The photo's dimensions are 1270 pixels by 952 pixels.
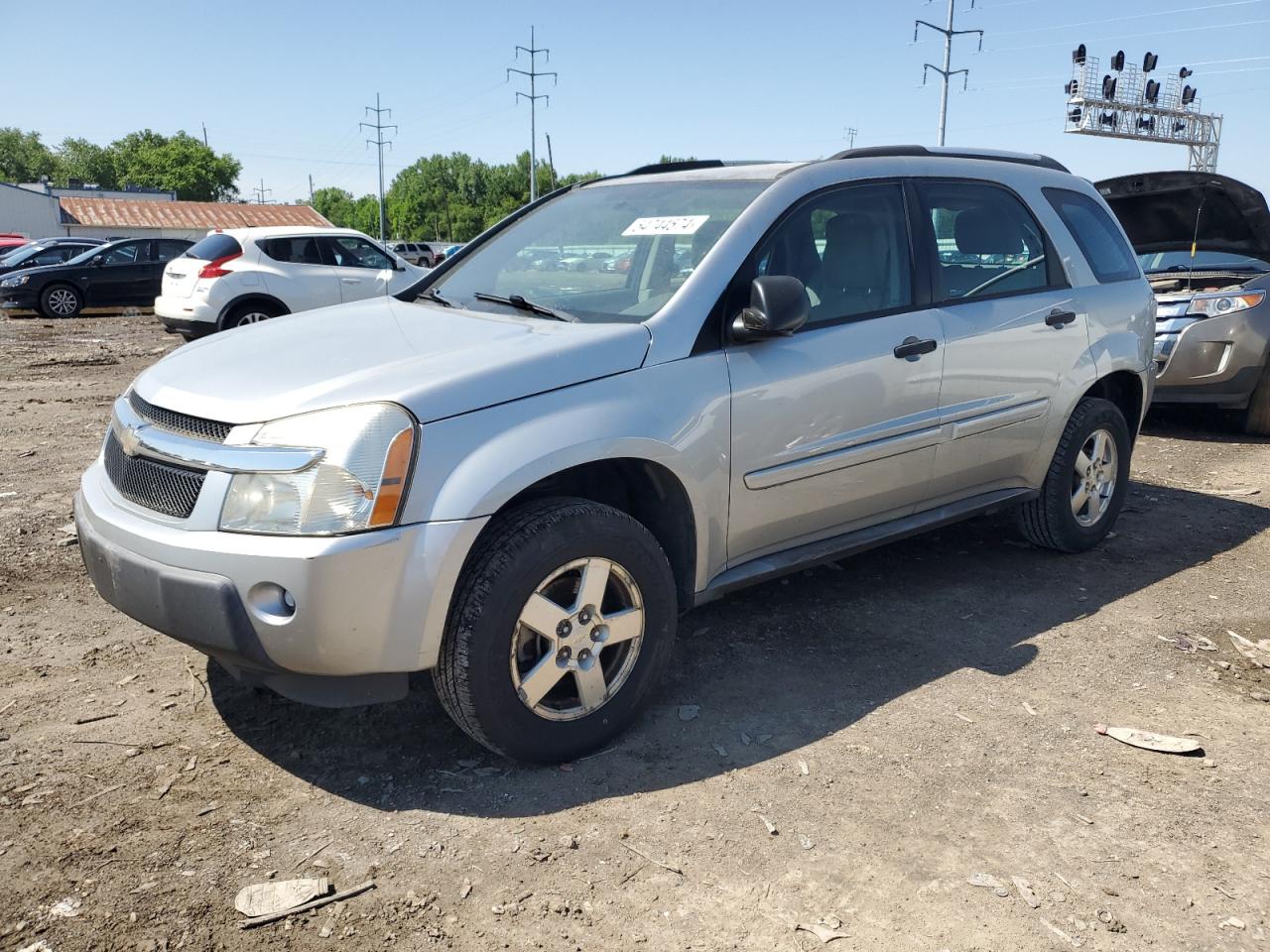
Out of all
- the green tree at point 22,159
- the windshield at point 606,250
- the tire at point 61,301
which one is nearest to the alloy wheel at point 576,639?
the windshield at point 606,250

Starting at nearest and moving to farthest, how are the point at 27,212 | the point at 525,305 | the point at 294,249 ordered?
the point at 525,305 → the point at 294,249 → the point at 27,212

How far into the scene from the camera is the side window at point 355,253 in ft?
43.2

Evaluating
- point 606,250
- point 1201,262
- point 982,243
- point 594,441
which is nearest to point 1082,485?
point 982,243

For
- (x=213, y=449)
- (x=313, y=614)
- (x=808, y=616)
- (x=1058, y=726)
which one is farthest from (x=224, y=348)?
(x=1058, y=726)

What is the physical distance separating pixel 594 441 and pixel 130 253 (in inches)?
765

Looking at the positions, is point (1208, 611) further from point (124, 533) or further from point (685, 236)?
point (124, 533)

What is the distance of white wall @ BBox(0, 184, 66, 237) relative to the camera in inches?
2776

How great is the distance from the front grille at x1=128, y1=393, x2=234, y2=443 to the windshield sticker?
174 cm

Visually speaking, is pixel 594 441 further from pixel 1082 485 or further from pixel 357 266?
pixel 357 266

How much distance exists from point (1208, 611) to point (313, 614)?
3812mm

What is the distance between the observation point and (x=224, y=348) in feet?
11.4

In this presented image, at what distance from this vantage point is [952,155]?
15.0 ft

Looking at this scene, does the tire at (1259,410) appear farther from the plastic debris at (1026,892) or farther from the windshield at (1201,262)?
the plastic debris at (1026,892)

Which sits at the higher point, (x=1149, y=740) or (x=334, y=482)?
(x=334, y=482)
